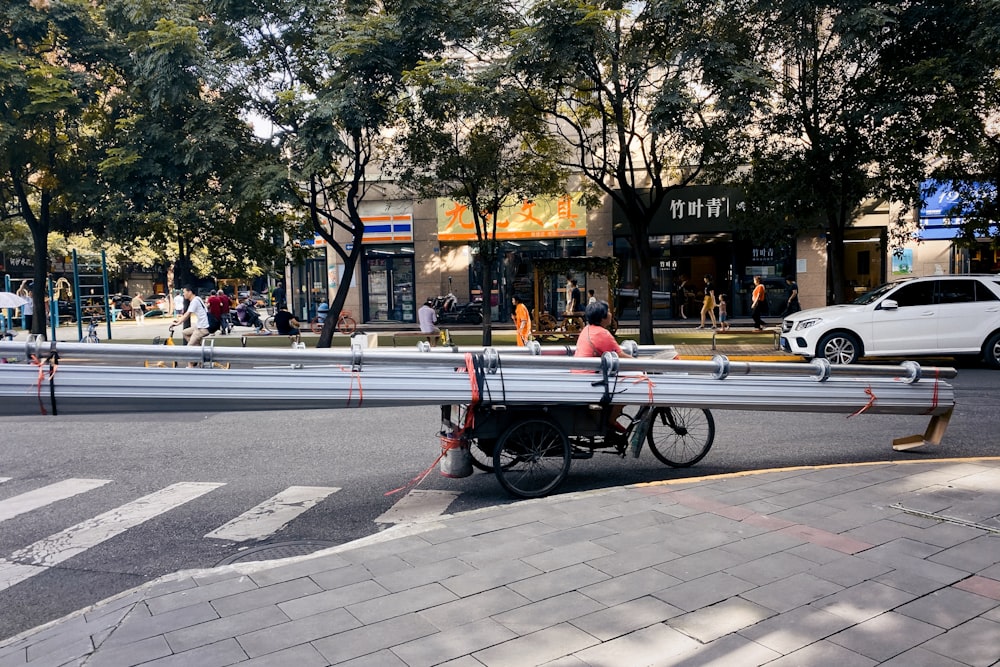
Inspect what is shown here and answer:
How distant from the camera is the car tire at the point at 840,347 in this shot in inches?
584

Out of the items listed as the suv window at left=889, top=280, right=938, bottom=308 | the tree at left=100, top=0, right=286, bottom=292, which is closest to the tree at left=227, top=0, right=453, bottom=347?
the tree at left=100, top=0, right=286, bottom=292

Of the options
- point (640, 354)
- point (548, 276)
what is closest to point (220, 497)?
point (640, 354)

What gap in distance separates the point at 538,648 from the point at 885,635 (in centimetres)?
162

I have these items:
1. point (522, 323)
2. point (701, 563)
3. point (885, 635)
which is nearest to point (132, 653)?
point (701, 563)

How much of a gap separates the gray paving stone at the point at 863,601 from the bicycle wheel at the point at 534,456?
290cm

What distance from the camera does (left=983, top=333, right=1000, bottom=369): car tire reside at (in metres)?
14.7

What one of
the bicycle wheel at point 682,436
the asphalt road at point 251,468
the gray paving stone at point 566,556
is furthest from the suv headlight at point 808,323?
the gray paving stone at point 566,556

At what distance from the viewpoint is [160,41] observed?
49.4ft

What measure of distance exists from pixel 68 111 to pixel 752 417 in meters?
16.5

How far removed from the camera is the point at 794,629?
3.66 metres

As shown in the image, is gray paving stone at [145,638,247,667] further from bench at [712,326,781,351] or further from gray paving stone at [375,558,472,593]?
bench at [712,326,781,351]

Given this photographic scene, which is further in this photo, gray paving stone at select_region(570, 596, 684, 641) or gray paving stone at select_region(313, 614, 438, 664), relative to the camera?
gray paving stone at select_region(570, 596, 684, 641)

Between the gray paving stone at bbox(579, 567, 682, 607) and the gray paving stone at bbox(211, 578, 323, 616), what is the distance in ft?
5.06

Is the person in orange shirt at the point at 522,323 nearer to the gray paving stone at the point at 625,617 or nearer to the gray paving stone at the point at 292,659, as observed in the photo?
the gray paving stone at the point at 625,617
